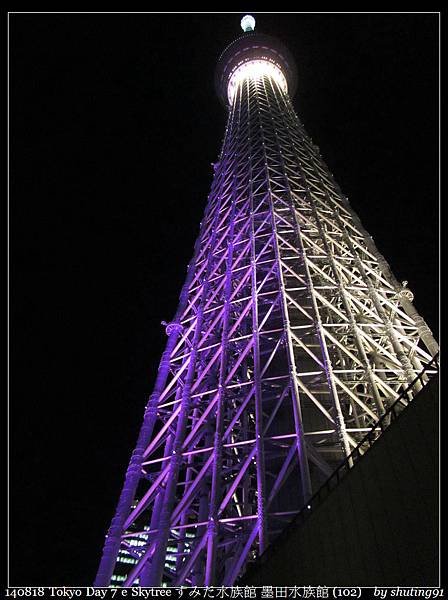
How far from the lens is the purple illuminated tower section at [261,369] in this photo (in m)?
14.3

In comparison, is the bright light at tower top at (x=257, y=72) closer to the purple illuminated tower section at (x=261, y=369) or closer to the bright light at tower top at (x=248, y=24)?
the purple illuminated tower section at (x=261, y=369)

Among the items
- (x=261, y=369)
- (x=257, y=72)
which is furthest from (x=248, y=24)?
(x=261, y=369)

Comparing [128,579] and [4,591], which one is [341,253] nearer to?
[128,579]

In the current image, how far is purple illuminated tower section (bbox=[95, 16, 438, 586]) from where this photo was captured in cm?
1428

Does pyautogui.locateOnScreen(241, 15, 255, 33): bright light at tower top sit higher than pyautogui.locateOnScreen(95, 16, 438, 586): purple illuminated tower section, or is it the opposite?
pyautogui.locateOnScreen(241, 15, 255, 33): bright light at tower top

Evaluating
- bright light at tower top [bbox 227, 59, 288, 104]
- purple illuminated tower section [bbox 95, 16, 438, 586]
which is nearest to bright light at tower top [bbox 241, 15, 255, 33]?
bright light at tower top [bbox 227, 59, 288, 104]

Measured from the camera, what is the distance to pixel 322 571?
9742 mm

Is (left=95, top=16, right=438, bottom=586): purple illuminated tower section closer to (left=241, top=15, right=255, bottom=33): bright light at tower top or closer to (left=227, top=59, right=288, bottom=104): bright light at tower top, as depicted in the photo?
(left=227, top=59, right=288, bottom=104): bright light at tower top

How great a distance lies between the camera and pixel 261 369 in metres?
19.0

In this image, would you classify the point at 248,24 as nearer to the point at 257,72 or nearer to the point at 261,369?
the point at 257,72

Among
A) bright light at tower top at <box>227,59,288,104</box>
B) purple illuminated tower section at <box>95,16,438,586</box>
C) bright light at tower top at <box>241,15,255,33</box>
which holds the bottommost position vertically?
purple illuminated tower section at <box>95,16,438,586</box>

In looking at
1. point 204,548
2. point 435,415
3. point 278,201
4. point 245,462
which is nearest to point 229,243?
point 278,201

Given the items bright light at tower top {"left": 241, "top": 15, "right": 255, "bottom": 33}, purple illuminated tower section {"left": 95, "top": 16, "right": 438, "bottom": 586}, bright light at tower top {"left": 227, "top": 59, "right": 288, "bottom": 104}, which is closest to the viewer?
purple illuminated tower section {"left": 95, "top": 16, "right": 438, "bottom": 586}

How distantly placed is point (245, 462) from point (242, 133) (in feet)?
103
